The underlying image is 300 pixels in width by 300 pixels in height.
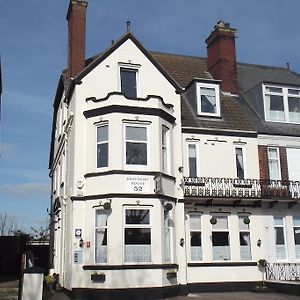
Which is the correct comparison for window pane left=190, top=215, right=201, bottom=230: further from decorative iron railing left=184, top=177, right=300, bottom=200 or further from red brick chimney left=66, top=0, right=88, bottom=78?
red brick chimney left=66, top=0, right=88, bottom=78

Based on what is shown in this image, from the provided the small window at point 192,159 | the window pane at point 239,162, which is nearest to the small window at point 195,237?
the small window at point 192,159

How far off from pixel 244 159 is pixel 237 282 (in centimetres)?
570

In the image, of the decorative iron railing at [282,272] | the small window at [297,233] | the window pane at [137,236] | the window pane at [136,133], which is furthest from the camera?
the small window at [297,233]

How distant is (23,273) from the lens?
12742 millimetres

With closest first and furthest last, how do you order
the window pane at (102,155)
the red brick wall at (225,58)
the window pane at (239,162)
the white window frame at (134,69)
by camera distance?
the window pane at (102,155), the white window frame at (134,69), the window pane at (239,162), the red brick wall at (225,58)

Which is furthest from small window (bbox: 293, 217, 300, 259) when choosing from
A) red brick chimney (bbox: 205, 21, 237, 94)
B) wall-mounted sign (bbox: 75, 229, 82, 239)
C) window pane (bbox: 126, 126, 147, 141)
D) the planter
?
wall-mounted sign (bbox: 75, 229, 82, 239)

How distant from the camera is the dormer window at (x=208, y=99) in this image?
23.0 metres

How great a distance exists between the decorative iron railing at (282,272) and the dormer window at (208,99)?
761cm

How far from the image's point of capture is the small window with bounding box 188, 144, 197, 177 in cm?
2151

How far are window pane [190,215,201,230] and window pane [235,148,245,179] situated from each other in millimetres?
2965

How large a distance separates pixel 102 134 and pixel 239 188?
6881 millimetres

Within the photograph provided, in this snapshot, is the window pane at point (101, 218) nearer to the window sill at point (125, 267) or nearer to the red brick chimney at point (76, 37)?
the window sill at point (125, 267)

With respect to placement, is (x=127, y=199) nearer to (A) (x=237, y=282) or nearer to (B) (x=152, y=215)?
(B) (x=152, y=215)

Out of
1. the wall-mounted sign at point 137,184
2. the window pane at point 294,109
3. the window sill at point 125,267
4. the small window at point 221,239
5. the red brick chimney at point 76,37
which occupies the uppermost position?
the red brick chimney at point 76,37
